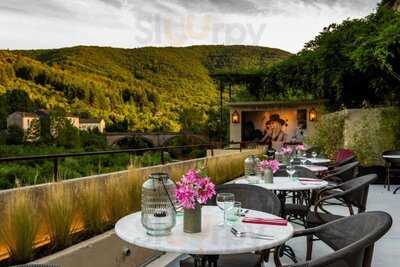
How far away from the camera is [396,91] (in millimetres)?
10711

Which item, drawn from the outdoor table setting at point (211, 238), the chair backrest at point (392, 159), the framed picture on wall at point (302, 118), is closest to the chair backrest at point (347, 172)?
the chair backrest at point (392, 159)

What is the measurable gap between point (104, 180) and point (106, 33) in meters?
24.8

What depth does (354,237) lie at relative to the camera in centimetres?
238

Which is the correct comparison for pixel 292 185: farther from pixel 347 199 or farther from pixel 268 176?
pixel 347 199

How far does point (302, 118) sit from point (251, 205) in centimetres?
1613

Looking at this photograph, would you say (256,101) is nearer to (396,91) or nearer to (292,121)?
(292,121)

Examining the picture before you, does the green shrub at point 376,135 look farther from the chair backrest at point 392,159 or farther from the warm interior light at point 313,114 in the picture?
the warm interior light at point 313,114

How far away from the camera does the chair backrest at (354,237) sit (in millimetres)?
1877

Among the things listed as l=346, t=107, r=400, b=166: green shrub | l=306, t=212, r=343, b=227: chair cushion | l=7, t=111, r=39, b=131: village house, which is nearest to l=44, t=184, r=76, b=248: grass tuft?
l=306, t=212, r=343, b=227: chair cushion

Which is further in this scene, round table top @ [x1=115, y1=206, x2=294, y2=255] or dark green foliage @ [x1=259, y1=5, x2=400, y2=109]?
dark green foliage @ [x1=259, y1=5, x2=400, y2=109]

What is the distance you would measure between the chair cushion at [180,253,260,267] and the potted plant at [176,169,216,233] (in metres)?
0.45

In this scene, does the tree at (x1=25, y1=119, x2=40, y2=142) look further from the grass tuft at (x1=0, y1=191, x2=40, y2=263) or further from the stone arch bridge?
the grass tuft at (x1=0, y1=191, x2=40, y2=263)

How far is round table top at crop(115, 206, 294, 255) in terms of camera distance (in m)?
1.97

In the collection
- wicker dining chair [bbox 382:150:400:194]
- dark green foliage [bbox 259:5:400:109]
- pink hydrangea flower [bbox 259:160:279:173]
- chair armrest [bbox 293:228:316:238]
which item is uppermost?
dark green foliage [bbox 259:5:400:109]
